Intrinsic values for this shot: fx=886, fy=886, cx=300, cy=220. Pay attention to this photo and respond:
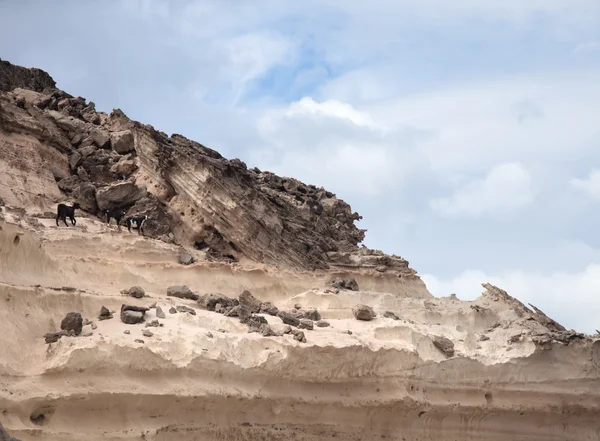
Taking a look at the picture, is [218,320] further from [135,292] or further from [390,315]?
[390,315]

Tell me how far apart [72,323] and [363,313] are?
6054 mm

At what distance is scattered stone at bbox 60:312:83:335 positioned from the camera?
11.6 m

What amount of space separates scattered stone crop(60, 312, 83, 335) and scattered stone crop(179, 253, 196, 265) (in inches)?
197

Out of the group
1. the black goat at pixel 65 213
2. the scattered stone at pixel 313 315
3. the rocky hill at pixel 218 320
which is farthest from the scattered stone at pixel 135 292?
the scattered stone at pixel 313 315

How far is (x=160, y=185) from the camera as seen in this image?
1895 cm

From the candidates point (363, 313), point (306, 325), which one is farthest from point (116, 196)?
point (363, 313)

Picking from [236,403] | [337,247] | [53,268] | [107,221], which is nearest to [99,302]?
[53,268]

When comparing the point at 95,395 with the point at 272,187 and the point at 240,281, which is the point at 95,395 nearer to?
the point at 240,281

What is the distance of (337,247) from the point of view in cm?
2089

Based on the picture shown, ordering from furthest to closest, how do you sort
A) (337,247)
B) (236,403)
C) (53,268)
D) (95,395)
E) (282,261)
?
(337,247), (282,261), (53,268), (236,403), (95,395)

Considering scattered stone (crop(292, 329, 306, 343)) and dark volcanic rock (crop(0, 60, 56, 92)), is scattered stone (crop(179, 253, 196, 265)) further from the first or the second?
dark volcanic rock (crop(0, 60, 56, 92))

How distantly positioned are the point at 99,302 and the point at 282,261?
6.35 metres

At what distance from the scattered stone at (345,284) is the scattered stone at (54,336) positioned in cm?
777

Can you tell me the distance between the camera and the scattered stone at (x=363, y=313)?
16.0 m
